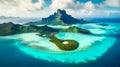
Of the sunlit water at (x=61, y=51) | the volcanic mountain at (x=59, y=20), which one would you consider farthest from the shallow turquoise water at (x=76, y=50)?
the volcanic mountain at (x=59, y=20)

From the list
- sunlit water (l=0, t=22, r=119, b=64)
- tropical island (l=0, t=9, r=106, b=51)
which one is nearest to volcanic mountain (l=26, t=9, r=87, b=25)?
tropical island (l=0, t=9, r=106, b=51)


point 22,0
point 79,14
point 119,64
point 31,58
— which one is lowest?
point 119,64

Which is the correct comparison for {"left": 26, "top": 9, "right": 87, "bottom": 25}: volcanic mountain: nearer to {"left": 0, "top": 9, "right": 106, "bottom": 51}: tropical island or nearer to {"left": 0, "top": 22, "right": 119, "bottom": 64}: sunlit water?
{"left": 0, "top": 9, "right": 106, "bottom": 51}: tropical island

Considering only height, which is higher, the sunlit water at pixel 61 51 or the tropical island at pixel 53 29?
the tropical island at pixel 53 29

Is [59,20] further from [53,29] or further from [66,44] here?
[66,44]

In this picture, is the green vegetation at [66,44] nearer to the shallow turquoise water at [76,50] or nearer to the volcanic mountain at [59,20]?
the shallow turquoise water at [76,50]

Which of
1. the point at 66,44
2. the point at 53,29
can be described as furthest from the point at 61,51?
the point at 53,29

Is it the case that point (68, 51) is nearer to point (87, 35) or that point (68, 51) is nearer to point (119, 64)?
point (87, 35)

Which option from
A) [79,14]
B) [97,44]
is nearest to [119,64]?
[97,44]
